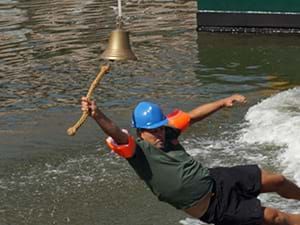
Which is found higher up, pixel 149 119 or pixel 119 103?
pixel 149 119

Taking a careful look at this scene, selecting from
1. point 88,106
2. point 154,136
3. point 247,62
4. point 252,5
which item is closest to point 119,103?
point 247,62

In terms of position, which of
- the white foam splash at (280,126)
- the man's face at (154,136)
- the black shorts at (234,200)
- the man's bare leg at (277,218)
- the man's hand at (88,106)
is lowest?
the white foam splash at (280,126)

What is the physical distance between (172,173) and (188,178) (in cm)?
14

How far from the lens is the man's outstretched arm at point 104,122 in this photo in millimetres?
5805

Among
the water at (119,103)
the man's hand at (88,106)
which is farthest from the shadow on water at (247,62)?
the man's hand at (88,106)

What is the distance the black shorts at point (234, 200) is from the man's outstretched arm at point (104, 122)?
39.8 inches

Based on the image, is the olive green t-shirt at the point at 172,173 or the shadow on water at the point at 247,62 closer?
the olive green t-shirt at the point at 172,173

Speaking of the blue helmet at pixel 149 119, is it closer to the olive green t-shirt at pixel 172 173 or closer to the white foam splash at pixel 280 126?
the olive green t-shirt at pixel 172 173

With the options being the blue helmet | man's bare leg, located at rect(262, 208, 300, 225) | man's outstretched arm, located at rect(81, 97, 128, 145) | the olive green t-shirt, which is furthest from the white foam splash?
man's outstretched arm, located at rect(81, 97, 128, 145)

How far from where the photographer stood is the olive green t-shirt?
6.38 meters

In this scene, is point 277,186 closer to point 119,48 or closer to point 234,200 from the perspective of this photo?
point 234,200

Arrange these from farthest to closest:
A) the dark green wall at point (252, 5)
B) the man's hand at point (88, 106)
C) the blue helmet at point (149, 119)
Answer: the dark green wall at point (252, 5) → the blue helmet at point (149, 119) → the man's hand at point (88, 106)

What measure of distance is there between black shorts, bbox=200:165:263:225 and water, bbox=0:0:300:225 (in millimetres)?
1666

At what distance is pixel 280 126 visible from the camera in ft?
38.3
